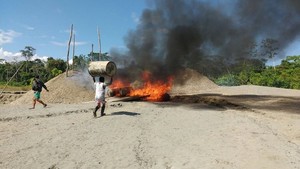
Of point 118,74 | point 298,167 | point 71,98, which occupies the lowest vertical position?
point 298,167

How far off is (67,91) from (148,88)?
5.60 meters

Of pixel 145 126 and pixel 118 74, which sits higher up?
pixel 118 74

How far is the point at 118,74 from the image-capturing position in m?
22.4

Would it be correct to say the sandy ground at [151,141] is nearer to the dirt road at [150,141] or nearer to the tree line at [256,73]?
the dirt road at [150,141]

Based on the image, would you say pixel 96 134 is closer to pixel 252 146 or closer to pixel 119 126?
pixel 119 126

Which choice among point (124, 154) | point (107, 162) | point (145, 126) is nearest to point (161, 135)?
point (145, 126)

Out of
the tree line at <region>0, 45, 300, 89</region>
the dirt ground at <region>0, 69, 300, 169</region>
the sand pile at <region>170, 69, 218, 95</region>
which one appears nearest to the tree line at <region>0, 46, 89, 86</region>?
the tree line at <region>0, 45, 300, 89</region>

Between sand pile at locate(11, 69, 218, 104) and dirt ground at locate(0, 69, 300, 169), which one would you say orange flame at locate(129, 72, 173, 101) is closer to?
sand pile at locate(11, 69, 218, 104)

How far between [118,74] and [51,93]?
15.3ft

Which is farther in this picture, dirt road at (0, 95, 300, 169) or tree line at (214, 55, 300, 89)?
tree line at (214, 55, 300, 89)

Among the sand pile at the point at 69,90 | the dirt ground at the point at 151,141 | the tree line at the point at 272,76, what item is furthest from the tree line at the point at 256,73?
the dirt ground at the point at 151,141

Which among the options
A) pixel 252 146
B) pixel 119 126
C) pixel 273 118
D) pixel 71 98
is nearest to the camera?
pixel 252 146

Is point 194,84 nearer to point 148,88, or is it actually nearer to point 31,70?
point 148,88

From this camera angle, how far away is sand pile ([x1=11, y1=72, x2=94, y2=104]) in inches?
824
